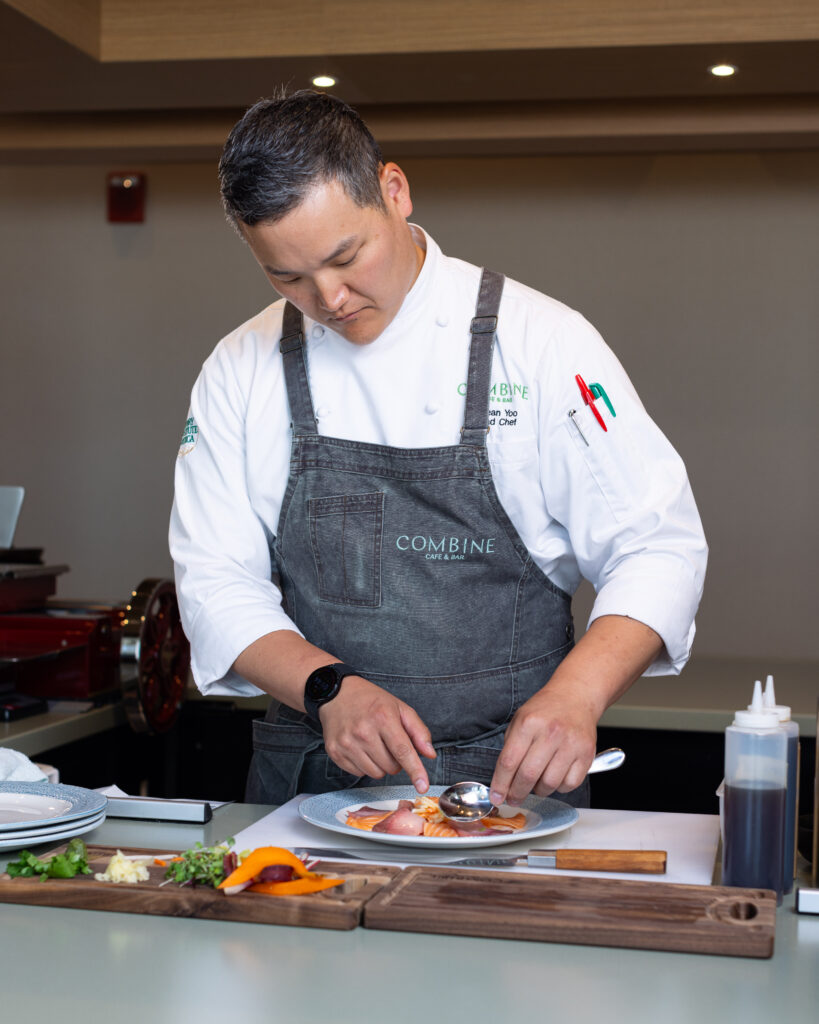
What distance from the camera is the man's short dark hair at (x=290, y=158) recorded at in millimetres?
1400

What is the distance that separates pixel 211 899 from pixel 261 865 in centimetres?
5

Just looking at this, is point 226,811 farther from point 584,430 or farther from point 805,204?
point 805,204

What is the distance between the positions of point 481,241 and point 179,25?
1670 millimetres

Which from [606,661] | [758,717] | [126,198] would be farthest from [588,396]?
[126,198]

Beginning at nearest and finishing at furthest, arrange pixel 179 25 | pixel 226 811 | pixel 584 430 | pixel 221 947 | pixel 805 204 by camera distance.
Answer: pixel 221 947 → pixel 226 811 → pixel 584 430 → pixel 179 25 → pixel 805 204

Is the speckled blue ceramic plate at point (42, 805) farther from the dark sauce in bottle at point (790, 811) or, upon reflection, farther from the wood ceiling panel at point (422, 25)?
the wood ceiling panel at point (422, 25)

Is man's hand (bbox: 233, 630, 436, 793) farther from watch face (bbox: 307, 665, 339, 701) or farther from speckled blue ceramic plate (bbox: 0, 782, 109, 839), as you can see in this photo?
speckled blue ceramic plate (bbox: 0, 782, 109, 839)

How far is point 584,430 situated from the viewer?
1.58 meters

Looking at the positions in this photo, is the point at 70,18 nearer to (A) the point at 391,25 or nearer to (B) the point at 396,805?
(A) the point at 391,25

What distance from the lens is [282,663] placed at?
58.2 inches

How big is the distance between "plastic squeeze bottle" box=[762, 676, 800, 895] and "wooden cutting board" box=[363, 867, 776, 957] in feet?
0.30

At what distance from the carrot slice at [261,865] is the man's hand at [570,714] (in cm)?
27

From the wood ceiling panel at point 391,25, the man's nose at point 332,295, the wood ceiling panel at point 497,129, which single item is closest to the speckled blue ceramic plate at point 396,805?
the man's nose at point 332,295

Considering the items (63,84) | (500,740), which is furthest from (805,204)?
(500,740)
